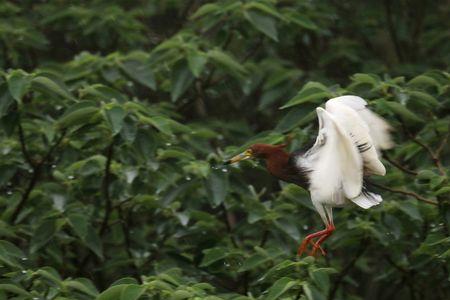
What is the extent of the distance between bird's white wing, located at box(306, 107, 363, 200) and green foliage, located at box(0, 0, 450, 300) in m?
0.27

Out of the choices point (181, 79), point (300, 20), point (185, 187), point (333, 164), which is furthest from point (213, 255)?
point (300, 20)

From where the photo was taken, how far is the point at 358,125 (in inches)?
133

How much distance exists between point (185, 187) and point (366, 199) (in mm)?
1202

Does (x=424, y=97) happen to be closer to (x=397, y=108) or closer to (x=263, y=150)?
(x=397, y=108)

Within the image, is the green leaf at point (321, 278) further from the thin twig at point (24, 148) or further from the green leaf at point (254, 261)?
the thin twig at point (24, 148)

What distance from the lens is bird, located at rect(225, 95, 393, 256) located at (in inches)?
131

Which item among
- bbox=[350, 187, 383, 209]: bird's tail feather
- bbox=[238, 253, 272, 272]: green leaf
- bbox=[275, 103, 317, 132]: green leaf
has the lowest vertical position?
bbox=[238, 253, 272, 272]: green leaf

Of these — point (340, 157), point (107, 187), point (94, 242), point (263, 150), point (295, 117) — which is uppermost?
point (340, 157)

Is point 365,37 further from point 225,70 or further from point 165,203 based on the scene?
point 165,203

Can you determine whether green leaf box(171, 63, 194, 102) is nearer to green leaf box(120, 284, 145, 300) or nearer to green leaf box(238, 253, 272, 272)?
green leaf box(238, 253, 272, 272)

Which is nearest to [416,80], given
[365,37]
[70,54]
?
[365,37]

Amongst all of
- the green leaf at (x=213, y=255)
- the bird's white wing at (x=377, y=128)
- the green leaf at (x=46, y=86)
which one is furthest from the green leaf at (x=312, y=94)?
the green leaf at (x=46, y=86)

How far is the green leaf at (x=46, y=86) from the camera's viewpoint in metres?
4.17

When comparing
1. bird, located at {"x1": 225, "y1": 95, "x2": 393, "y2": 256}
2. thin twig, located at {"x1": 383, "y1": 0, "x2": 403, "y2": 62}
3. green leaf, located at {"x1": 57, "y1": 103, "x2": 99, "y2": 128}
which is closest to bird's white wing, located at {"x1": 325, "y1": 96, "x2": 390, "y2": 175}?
bird, located at {"x1": 225, "y1": 95, "x2": 393, "y2": 256}
